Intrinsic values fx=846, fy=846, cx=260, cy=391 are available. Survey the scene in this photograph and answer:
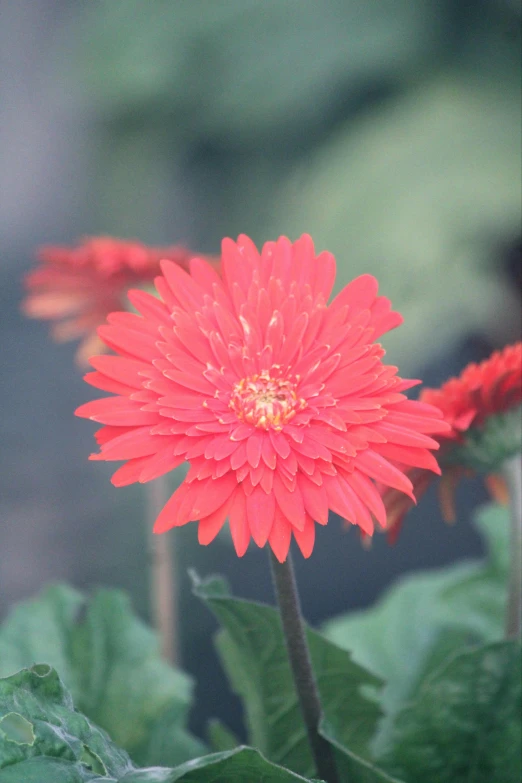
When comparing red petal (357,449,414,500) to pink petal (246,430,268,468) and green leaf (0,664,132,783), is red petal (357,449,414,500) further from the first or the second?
green leaf (0,664,132,783)

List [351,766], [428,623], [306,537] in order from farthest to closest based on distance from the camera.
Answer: [428,623] → [351,766] → [306,537]

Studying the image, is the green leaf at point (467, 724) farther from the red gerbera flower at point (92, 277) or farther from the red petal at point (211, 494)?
the red gerbera flower at point (92, 277)

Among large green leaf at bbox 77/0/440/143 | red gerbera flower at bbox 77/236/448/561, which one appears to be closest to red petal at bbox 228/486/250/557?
red gerbera flower at bbox 77/236/448/561

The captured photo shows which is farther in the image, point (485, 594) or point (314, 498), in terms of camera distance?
point (485, 594)

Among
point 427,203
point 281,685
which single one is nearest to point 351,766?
point 281,685

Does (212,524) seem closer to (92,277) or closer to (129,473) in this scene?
(129,473)

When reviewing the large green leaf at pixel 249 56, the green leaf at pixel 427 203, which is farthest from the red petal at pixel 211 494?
the large green leaf at pixel 249 56

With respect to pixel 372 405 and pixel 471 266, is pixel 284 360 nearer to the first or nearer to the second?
pixel 372 405
